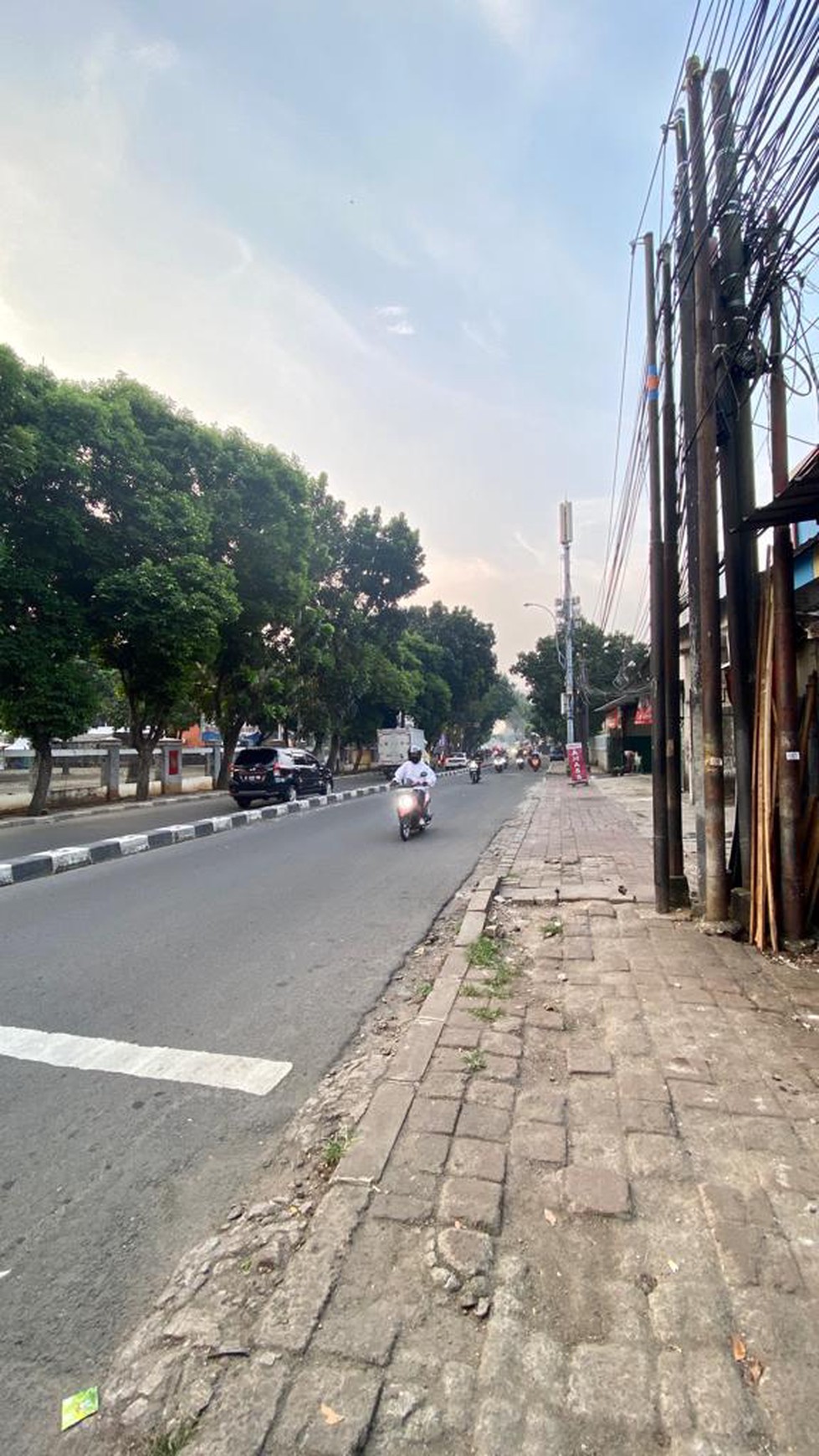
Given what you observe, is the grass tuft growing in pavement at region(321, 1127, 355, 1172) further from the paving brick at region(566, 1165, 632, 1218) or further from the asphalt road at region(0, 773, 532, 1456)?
the paving brick at region(566, 1165, 632, 1218)

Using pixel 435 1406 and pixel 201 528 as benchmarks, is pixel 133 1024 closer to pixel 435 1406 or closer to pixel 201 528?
pixel 435 1406

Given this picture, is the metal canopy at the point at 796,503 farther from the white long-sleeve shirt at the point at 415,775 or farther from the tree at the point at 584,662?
the tree at the point at 584,662

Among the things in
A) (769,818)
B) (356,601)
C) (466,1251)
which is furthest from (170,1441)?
(356,601)

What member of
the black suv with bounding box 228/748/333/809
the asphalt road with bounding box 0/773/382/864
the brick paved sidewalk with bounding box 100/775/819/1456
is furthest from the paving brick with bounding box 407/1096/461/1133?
the black suv with bounding box 228/748/333/809

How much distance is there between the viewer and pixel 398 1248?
2111 mm

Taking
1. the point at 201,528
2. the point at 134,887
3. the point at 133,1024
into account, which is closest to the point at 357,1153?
the point at 133,1024

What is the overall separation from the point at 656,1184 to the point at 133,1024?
282 cm

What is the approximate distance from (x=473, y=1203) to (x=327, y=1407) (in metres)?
0.79

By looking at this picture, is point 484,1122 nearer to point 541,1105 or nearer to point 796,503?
point 541,1105

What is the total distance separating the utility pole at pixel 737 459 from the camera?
534cm

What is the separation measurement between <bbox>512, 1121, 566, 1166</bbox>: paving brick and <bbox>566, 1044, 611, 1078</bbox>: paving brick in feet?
1.64

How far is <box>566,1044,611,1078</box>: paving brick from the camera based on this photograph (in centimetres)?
320

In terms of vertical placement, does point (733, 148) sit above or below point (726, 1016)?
above

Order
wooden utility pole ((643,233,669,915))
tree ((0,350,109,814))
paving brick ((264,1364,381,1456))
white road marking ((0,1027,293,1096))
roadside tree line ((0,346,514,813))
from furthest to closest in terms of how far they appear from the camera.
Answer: roadside tree line ((0,346,514,813)), tree ((0,350,109,814)), wooden utility pole ((643,233,669,915)), white road marking ((0,1027,293,1096)), paving brick ((264,1364,381,1456))
